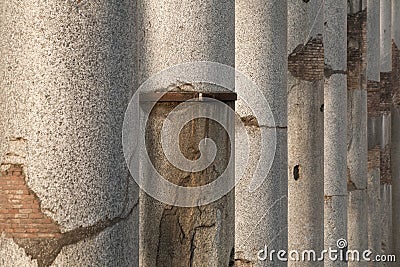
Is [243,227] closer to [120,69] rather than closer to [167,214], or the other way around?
[167,214]

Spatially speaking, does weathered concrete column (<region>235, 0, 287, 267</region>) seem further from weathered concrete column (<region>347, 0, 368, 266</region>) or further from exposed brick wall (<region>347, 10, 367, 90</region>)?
exposed brick wall (<region>347, 10, 367, 90</region>)

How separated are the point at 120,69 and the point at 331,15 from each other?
22.9 ft

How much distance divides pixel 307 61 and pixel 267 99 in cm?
189

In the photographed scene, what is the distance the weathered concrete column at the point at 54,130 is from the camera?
9.12ft

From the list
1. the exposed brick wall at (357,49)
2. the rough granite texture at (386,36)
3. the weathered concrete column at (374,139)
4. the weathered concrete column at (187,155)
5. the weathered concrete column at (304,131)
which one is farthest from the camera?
the rough granite texture at (386,36)

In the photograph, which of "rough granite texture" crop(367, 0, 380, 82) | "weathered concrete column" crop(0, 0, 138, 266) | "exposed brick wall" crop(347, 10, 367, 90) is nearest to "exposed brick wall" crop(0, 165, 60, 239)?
"weathered concrete column" crop(0, 0, 138, 266)

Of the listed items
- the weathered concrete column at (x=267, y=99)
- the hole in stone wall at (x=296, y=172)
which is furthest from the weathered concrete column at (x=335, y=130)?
the weathered concrete column at (x=267, y=99)

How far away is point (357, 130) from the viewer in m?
11.5

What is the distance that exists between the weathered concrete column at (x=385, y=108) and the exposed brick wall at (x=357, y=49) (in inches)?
132

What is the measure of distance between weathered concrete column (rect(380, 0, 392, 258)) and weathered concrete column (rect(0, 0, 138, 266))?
1293 centimetres

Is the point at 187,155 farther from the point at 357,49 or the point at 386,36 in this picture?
the point at 386,36

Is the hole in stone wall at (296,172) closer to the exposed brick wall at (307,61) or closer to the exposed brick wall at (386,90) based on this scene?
the exposed brick wall at (307,61)

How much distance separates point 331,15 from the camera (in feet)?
31.7

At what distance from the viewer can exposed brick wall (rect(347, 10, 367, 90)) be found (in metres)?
11.9
